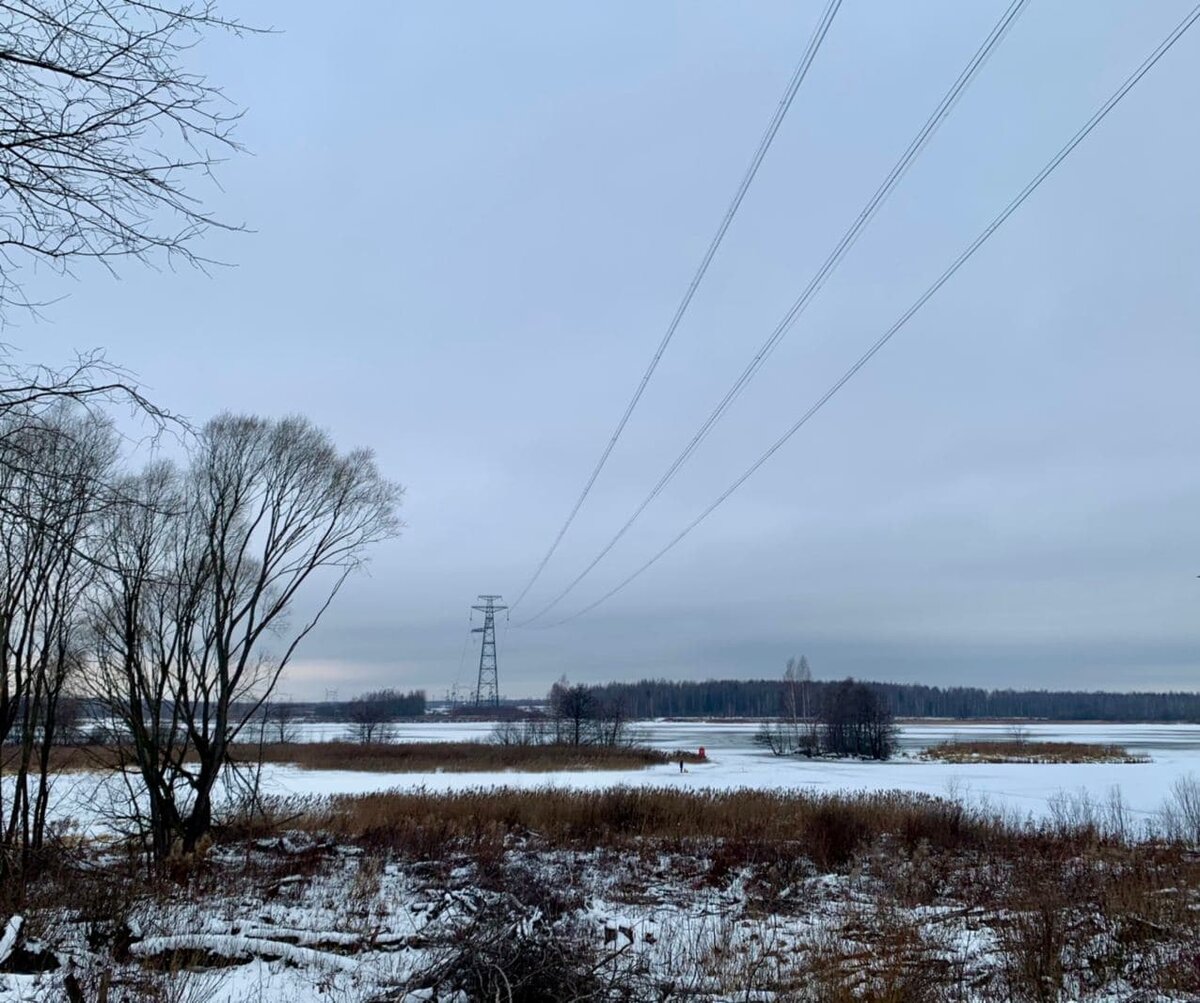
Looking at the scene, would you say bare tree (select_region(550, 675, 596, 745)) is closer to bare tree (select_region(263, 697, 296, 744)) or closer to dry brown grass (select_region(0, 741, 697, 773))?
dry brown grass (select_region(0, 741, 697, 773))

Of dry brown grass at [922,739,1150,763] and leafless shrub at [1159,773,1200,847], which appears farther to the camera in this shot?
dry brown grass at [922,739,1150,763]

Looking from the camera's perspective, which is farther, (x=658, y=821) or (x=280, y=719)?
(x=280, y=719)

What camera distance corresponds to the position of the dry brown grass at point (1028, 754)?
47125 millimetres

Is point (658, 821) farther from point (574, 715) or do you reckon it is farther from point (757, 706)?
point (757, 706)

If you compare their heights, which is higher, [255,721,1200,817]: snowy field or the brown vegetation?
the brown vegetation

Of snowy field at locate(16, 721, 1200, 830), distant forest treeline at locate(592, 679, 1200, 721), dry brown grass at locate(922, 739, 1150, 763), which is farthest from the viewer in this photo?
distant forest treeline at locate(592, 679, 1200, 721)

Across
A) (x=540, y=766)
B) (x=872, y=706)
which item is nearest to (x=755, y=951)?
(x=540, y=766)

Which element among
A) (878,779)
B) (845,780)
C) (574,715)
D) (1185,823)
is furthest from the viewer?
(574,715)

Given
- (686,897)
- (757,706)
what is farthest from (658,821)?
(757,706)

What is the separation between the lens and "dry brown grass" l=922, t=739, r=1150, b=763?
47.1 metres

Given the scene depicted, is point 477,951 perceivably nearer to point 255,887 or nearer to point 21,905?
point 21,905

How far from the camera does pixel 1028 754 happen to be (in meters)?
52.6

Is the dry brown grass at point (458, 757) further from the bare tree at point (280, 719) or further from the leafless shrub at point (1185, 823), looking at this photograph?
the leafless shrub at point (1185, 823)

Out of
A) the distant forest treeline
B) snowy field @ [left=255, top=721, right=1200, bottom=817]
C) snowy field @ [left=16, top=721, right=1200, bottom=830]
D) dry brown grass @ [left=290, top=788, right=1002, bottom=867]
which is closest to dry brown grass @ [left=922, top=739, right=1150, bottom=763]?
snowy field @ [left=16, top=721, right=1200, bottom=830]
